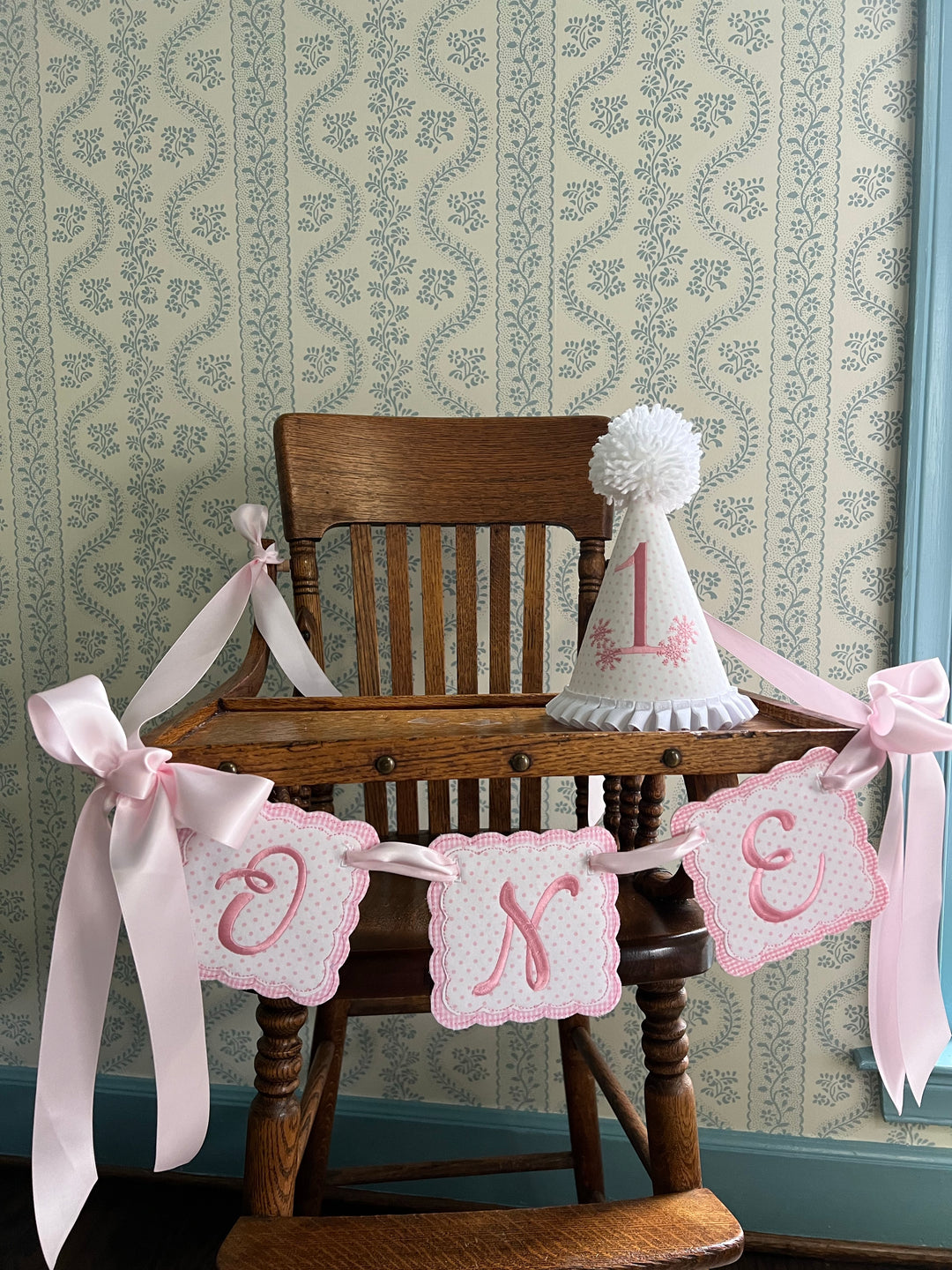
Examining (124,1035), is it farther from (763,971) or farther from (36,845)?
(763,971)

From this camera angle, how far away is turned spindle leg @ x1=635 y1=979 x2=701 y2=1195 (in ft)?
2.11

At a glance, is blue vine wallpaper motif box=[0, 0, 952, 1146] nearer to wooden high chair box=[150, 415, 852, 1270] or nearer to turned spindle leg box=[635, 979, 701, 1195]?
wooden high chair box=[150, 415, 852, 1270]

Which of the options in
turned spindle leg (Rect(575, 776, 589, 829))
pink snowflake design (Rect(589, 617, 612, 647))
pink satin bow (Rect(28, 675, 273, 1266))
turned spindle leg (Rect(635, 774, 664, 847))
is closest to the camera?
pink satin bow (Rect(28, 675, 273, 1266))

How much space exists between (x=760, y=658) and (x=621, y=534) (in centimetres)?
15

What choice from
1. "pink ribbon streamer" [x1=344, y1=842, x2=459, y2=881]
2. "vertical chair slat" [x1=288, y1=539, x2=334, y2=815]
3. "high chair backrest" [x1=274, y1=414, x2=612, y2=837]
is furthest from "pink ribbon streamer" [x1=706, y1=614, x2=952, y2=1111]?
"vertical chair slat" [x1=288, y1=539, x2=334, y2=815]

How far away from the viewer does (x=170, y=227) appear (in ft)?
3.45

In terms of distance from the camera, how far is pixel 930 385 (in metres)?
0.95

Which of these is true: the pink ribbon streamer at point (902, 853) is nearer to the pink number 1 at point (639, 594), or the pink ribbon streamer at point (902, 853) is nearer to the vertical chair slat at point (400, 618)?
the pink number 1 at point (639, 594)

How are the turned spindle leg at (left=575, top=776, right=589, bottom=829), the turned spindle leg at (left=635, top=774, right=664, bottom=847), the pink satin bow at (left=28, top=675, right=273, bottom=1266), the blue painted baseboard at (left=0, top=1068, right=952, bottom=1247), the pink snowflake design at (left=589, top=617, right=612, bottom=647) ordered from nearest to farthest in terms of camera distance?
1. the pink satin bow at (left=28, top=675, right=273, bottom=1266)
2. the pink snowflake design at (left=589, top=617, right=612, bottom=647)
3. the turned spindle leg at (left=635, top=774, right=664, bottom=847)
4. the turned spindle leg at (left=575, top=776, right=589, bottom=829)
5. the blue painted baseboard at (left=0, top=1068, right=952, bottom=1247)

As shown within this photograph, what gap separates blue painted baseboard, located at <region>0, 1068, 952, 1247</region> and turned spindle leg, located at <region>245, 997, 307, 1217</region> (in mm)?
521

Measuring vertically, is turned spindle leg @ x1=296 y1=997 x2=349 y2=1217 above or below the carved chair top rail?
below

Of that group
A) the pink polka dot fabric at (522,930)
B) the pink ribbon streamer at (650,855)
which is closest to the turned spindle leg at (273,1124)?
the pink polka dot fabric at (522,930)

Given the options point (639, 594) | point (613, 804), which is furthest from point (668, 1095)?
point (639, 594)

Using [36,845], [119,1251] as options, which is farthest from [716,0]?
[119,1251]
